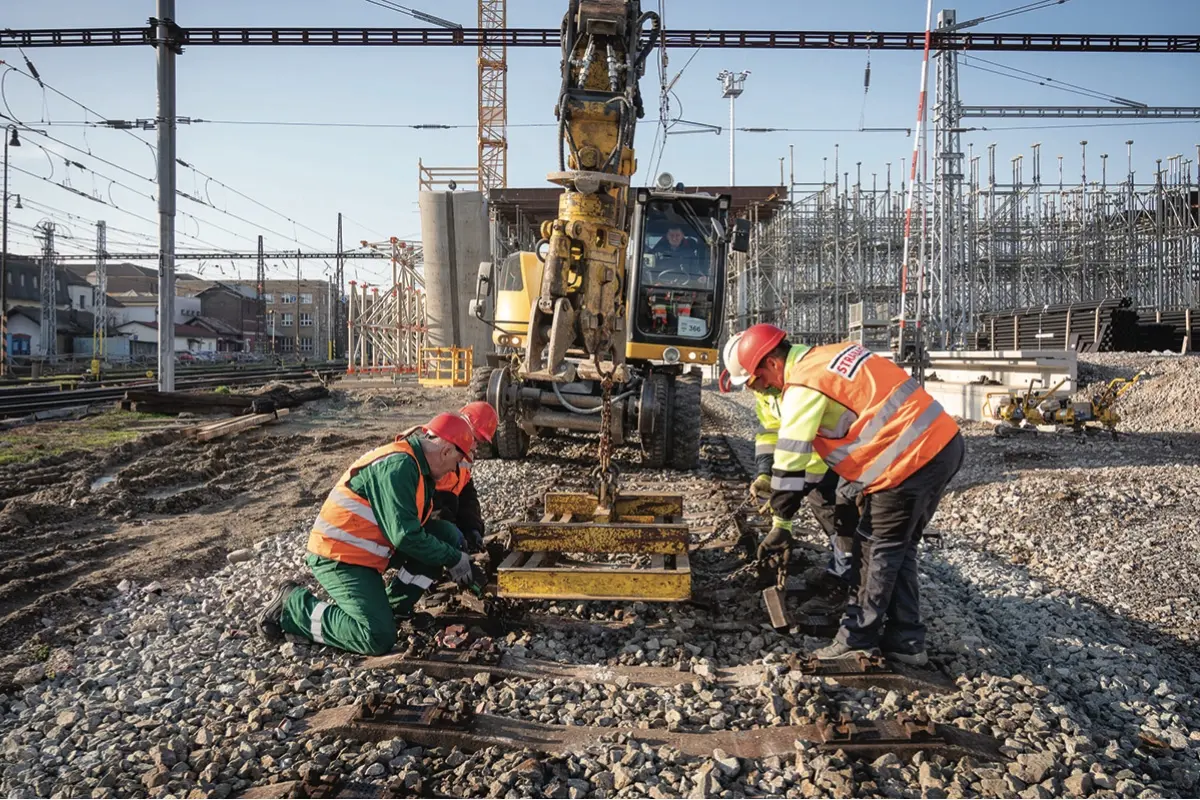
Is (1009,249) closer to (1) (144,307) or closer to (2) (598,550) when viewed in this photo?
(2) (598,550)

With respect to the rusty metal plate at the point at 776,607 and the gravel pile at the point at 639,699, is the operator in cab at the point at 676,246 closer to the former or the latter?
the gravel pile at the point at 639,699

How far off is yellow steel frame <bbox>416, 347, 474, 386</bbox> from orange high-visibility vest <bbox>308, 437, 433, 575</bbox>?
675 inches

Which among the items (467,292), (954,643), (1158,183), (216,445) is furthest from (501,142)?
(954,643)

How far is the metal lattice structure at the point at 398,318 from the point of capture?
25.4 m

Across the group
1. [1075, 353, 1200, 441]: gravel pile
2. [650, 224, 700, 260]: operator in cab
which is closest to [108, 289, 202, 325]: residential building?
[650, 224, 700, 260]: operator in cab

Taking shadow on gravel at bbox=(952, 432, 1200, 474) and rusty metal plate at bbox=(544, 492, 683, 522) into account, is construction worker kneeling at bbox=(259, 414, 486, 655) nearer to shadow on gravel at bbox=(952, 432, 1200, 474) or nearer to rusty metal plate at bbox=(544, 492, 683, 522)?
rusty metal plate at bbox=(544, 492, 683, 522)

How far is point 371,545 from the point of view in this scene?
4113 millimetres

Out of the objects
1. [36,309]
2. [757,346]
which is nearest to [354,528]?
[757,346]

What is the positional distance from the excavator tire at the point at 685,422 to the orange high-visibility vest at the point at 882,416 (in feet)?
16.7

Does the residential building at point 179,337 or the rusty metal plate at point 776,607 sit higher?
the residential building at point 179,337

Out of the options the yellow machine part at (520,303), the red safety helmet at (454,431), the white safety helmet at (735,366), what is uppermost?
the yellow machine part at (520,303)

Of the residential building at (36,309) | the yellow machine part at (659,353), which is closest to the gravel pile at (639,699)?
the yellow machine part at (659,353)

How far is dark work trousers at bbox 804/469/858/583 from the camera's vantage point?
4559 mm

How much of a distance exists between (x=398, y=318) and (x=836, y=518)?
→ 23.4m
